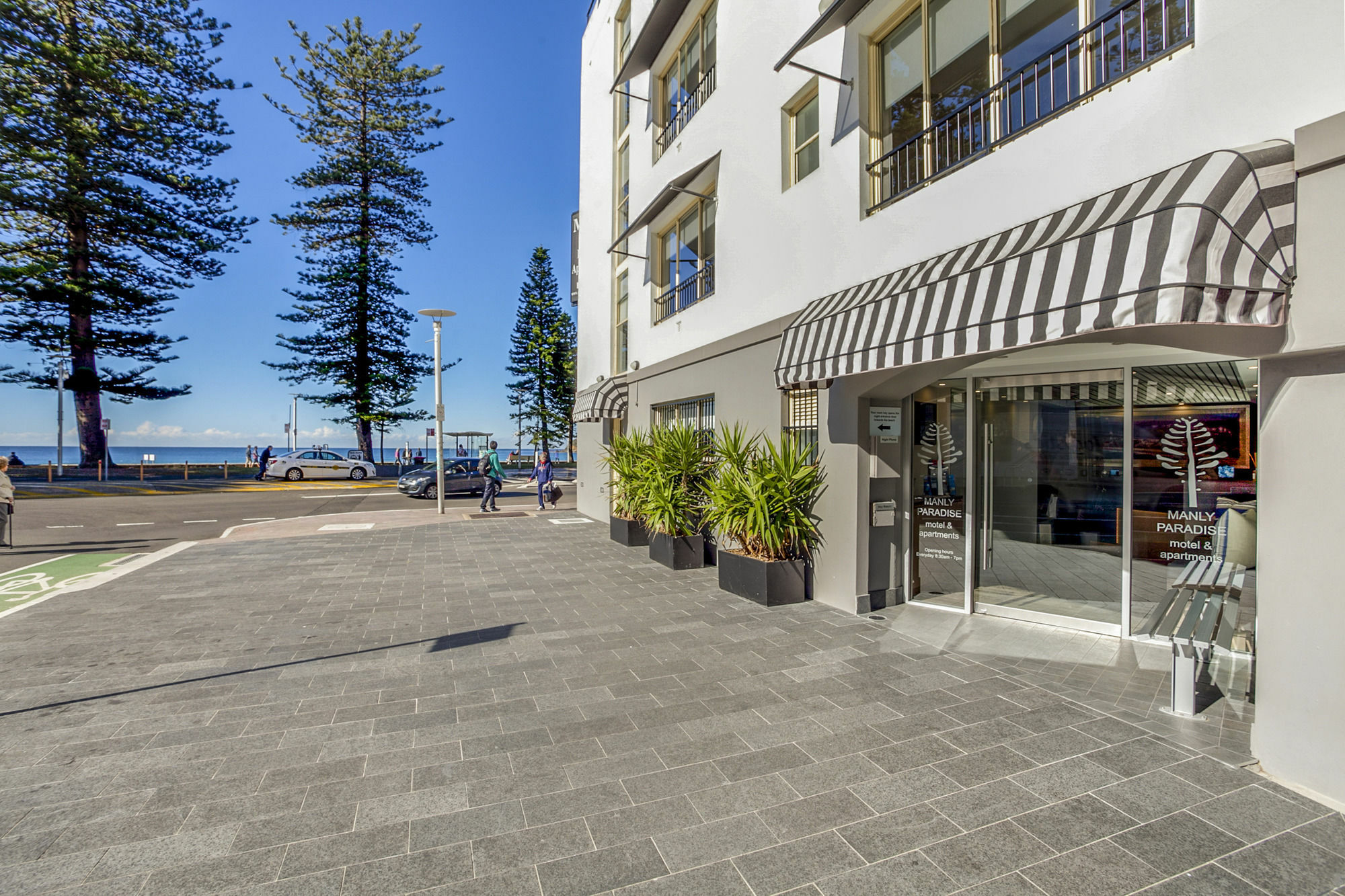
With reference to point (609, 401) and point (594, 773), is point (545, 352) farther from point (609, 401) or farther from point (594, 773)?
point (594, 773)

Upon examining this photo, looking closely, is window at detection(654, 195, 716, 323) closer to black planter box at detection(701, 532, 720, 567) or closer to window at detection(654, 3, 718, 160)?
window at detection(654, 3, 718, 160)

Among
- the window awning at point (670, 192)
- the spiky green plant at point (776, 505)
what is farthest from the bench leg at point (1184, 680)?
the window awning at point (670, 192)

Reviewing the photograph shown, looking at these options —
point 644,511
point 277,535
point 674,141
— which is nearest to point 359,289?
point 277,535

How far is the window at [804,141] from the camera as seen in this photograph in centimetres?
784

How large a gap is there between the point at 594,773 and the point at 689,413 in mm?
8297

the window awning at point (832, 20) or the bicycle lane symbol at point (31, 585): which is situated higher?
the window awning at point (832, 20)

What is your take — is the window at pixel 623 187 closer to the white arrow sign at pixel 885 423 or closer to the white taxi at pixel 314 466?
the white arrow sign at pixel 885 423

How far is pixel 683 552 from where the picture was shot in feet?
31.1

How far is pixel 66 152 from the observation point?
25969 millimetres

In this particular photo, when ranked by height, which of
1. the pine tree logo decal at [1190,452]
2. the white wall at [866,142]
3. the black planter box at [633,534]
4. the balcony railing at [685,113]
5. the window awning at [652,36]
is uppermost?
the window awning at [652,36]

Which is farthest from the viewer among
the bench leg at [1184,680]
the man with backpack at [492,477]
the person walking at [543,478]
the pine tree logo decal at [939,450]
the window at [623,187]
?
the person walking at [543,478]

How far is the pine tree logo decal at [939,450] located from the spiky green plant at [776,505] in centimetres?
116

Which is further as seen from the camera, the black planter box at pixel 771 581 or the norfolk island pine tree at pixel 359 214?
the norfolk island pine tree at pixel 359 214

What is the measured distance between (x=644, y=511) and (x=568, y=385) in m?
34.1
